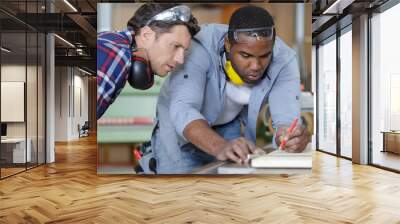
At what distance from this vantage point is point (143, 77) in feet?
19.9

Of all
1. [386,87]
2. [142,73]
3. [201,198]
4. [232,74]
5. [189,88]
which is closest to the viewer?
[201,198]

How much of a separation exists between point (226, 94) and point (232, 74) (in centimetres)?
29

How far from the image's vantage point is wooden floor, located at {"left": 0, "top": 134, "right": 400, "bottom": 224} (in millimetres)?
4031

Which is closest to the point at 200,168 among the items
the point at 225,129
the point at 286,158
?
the point at 225,129

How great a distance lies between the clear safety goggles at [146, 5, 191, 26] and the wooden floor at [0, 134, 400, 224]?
89.8 inches

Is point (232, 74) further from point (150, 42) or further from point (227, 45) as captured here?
point (150, 42)

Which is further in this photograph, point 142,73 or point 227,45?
point 142,73

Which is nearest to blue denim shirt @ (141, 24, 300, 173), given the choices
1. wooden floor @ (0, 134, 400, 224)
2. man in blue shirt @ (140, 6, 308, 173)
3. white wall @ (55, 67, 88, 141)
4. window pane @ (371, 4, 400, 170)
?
man in blue shirt @ (140, 6, 308, 173)

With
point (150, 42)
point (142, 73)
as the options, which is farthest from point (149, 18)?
point (142, 73)

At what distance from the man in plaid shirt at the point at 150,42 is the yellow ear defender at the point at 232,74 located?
0.62m

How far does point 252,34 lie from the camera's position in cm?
591

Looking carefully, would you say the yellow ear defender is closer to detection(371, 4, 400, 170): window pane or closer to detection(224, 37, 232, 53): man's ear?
detection(224, 37, 232, 53): man's ear

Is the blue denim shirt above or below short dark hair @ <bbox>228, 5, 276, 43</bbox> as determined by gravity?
below

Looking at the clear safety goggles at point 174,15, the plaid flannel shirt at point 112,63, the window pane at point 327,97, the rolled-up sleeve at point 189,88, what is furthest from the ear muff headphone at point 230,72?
the window pane at point 327,97
